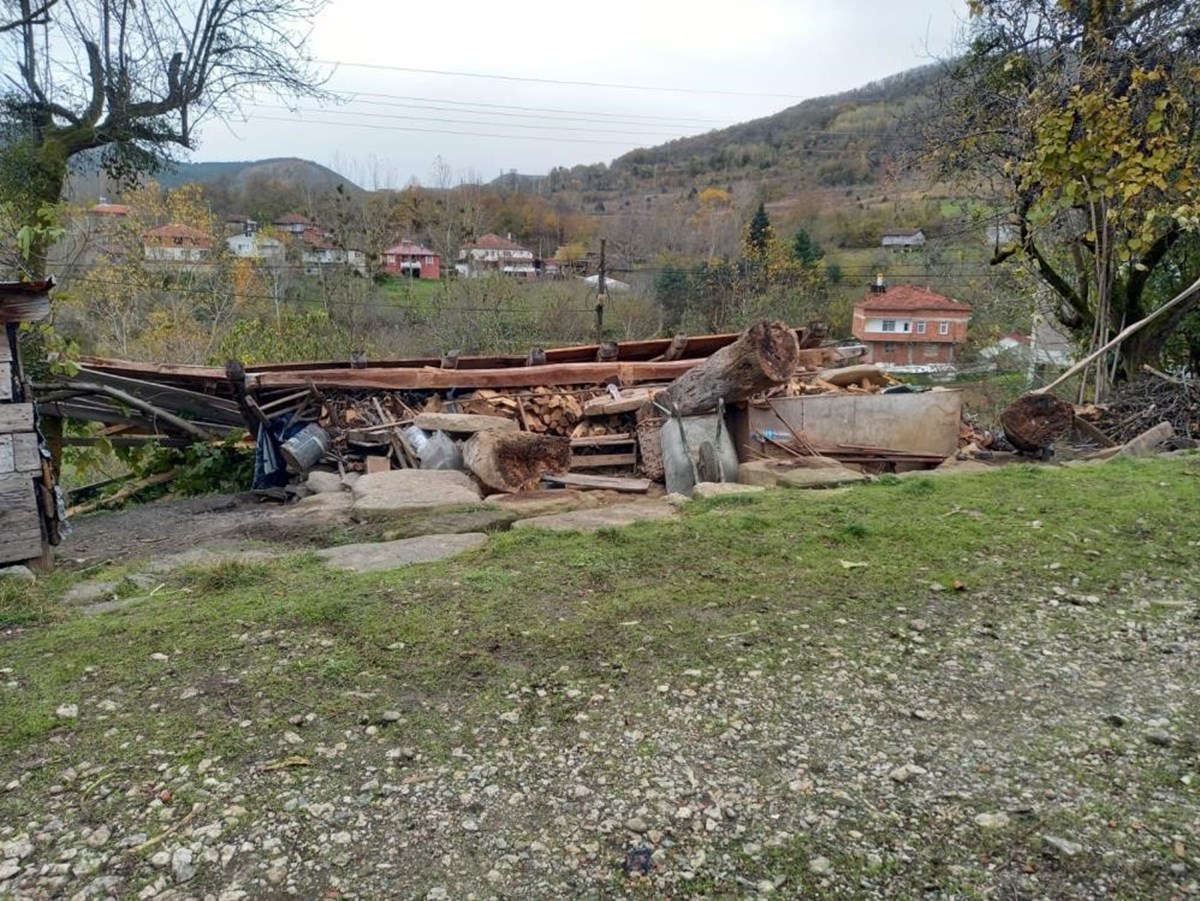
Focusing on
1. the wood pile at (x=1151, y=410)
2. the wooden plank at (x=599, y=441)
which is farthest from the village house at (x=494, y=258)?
the wood pile at (x=1151, y=410)

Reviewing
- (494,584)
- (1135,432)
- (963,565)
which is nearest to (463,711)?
(494,584)

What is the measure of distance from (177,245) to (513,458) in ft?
64.5

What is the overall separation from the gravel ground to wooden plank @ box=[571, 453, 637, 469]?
18.1 ft

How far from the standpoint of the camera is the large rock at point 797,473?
6.91 m

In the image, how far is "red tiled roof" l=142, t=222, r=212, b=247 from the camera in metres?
22.4

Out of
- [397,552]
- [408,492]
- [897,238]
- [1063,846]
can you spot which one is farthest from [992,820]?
[897,238]

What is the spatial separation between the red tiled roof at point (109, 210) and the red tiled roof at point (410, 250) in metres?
10.9

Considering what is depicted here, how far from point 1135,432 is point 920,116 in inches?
228

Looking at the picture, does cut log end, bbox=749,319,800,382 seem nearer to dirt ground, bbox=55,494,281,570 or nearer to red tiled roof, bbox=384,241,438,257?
dirt ground, bbox=55,494,281,570

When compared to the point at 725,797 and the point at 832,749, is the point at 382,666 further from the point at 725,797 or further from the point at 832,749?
the point at 832,749

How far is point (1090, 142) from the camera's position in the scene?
5.07m

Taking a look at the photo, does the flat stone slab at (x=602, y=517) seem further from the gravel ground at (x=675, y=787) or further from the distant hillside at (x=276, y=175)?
the distant hillside at (x=276, y=175)

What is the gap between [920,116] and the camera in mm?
12148

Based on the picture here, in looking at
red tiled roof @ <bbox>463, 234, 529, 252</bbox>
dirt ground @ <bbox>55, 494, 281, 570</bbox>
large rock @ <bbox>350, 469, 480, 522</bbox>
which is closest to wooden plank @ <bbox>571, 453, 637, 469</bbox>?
large rock @ <bbox>350, 469, 480, 522</bbox>
